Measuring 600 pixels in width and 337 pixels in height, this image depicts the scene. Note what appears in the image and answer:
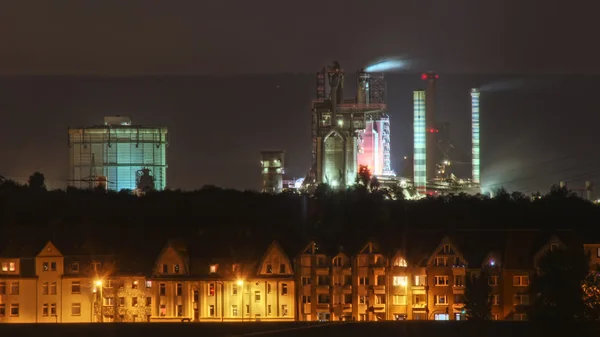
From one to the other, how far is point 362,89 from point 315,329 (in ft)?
158

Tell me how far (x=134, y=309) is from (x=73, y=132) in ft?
155

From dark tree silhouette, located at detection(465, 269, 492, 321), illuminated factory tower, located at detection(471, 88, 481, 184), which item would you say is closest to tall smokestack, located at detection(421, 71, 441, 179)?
illuminated factory tower, located at detection(471, 88, 481, 184)

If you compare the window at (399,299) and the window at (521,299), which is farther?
the window at (399,299)

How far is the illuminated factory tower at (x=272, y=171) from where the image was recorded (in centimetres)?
8150

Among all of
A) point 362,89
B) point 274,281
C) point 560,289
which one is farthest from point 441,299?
point 362,89

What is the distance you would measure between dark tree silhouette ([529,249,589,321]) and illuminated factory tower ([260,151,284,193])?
149ft

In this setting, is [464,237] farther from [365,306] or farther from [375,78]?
[375,78]

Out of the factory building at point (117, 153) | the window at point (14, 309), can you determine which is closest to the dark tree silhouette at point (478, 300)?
the window at point (14, 309)

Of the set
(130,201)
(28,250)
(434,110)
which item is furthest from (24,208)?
A: (434,110)

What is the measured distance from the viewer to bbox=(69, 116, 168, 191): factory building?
282 feet

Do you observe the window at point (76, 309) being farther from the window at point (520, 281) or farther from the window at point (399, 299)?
the window at point (520, 281)

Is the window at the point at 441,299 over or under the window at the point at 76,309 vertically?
over

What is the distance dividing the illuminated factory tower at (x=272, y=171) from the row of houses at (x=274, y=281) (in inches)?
1517

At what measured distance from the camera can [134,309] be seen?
41438 millimetres
